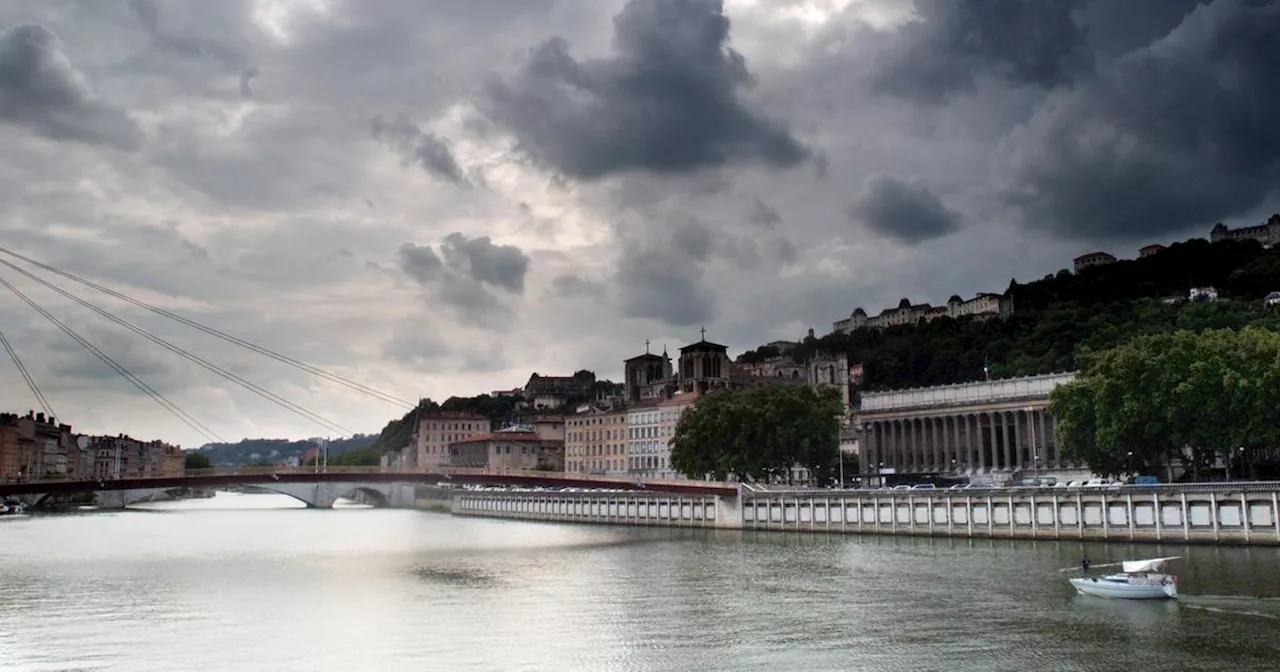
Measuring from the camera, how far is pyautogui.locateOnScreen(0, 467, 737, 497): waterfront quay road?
286 ft

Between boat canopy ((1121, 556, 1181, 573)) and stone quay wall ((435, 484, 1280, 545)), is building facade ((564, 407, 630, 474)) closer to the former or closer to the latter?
stone quay wall ((435, 484, 1280, 545))

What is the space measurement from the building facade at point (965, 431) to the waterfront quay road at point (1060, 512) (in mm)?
41523

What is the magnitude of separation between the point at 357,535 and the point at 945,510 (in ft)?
148

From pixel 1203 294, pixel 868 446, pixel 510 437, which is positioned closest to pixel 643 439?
pixel 510 437

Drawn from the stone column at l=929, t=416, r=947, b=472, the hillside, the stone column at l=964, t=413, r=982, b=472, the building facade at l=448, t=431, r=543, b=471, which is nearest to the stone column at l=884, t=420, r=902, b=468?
the stone column at l=929, t=416, r=947, b=472

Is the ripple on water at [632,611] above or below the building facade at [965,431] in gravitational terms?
below

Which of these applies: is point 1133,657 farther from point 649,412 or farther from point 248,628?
point 649,412

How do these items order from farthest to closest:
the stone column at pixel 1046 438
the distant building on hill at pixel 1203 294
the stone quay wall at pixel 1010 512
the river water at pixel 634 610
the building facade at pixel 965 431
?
the distant building on hill at pixel 1203 294
the building facade at pixel 965 431
the stone column at pixel 1046 438
the stone quay wall at pixel 1010 512
the river water at pixel 634 610

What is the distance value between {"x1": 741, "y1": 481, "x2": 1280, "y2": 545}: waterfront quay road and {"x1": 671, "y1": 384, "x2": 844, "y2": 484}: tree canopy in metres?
19.8

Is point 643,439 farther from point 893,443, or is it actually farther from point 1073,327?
point 1073,327

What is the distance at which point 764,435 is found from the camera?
3974 inches

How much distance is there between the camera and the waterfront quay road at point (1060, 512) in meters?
54.1

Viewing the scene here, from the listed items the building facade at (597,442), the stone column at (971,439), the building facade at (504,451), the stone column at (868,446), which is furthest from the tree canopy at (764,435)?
the building facade at (504,451)

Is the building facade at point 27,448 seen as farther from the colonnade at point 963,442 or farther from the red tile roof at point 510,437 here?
the colonnade at point 963,442
